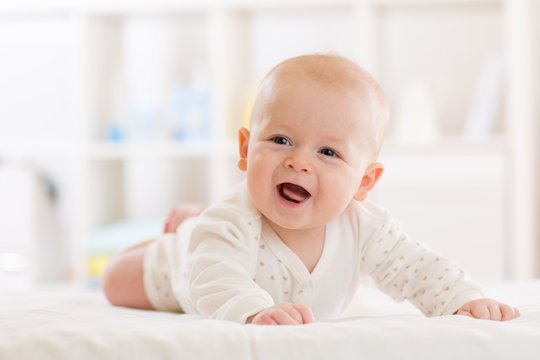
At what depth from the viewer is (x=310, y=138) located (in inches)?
38.0

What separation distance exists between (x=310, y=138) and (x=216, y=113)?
6.32 ft

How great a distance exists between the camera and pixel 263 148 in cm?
98

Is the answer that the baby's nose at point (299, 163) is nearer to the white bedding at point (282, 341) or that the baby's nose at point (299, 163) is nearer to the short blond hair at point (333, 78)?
the short blond hair at point (333, 78)

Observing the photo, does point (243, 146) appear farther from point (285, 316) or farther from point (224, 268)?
point (285, 316)

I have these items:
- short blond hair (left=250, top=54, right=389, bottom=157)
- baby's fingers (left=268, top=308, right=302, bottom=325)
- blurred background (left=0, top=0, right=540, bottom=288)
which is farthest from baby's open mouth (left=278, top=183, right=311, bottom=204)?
blurred background (left=0, top=0, right=540, bottom=288)

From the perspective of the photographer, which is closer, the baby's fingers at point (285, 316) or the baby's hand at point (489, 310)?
the baby's fingers at point (285, 316)

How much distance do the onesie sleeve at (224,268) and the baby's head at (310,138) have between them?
0.05 meters

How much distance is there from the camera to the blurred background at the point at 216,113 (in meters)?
2.57

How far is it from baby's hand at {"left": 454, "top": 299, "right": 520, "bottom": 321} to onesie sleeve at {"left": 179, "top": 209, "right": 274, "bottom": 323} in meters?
0.26

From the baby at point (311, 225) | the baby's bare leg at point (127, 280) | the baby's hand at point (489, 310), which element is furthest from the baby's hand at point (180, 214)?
the baby's hand at point (489, 310)

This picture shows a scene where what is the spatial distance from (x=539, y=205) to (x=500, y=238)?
20 centimetres

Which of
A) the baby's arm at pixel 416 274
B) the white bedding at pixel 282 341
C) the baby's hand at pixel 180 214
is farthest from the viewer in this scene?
the baby's hand at pixel 180 214

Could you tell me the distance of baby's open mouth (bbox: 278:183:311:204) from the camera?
3.25 feet

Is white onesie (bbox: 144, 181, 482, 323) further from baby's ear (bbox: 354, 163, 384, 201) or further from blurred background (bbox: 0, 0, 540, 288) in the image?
blurred background (bbox: 0, 0, 540, 288)
